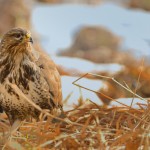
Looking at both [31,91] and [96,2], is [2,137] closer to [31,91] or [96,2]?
[31,91]

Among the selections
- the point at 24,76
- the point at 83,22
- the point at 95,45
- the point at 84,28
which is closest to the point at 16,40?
the point at 24,76

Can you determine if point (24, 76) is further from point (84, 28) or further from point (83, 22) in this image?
point (83, 22)

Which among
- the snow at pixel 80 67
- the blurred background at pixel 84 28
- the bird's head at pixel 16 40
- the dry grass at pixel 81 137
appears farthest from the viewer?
the blurred background at pixel 84 28

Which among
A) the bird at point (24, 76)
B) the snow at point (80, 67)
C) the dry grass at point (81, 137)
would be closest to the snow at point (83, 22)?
the snow at point (80, 67)

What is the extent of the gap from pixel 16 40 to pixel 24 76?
17 centimetres

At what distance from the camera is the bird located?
348 centimetres

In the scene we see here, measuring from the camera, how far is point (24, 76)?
349 cm

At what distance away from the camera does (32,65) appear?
3.52 m

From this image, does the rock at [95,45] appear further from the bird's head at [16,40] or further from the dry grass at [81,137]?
the dry grass at [81,137]

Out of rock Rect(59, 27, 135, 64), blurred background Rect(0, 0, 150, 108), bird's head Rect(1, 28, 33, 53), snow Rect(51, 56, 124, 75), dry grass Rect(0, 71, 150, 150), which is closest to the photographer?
dry grass Rect(0, 71, 150, 150)

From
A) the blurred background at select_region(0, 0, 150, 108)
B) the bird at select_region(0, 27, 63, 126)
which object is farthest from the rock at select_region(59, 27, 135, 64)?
the bird at select_region(0, 27, 63, 126)

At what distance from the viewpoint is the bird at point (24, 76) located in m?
3.48

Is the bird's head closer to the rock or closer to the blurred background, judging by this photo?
the blurred background

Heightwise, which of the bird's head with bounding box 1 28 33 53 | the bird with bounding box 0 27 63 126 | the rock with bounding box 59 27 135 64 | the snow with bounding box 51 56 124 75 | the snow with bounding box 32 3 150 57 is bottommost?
the rock with bounding box 59 27 135 64
